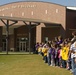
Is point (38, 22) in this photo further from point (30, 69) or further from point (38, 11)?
point (30, 69)

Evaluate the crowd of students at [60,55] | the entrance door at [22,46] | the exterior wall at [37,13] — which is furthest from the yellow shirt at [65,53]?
the entrance door at [22,46]

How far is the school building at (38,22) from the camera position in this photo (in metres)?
51.2

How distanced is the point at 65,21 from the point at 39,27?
569 cm

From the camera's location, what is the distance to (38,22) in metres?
47.6

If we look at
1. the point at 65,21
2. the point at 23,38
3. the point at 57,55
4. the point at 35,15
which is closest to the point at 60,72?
the point at 57,55

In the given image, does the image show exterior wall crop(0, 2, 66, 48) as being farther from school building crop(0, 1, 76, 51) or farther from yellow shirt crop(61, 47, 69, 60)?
yellow shirt crop(61, 47, 69, 60)

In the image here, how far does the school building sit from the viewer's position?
51188mm

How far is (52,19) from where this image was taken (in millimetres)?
52844

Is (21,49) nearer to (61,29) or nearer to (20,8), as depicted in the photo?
(20,8)

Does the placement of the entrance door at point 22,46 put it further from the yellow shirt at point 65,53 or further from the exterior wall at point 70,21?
the yellow shirt at point 65,53

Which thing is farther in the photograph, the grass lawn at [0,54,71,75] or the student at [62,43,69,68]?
the student at [62,43,69,68]

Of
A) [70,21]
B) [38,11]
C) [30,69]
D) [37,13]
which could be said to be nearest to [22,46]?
[37,13]

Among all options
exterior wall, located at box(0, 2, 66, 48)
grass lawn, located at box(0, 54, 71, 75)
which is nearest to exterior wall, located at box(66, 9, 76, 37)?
exterior wall, located at box(0, 2, 66, 48)

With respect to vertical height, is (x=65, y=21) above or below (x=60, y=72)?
above
